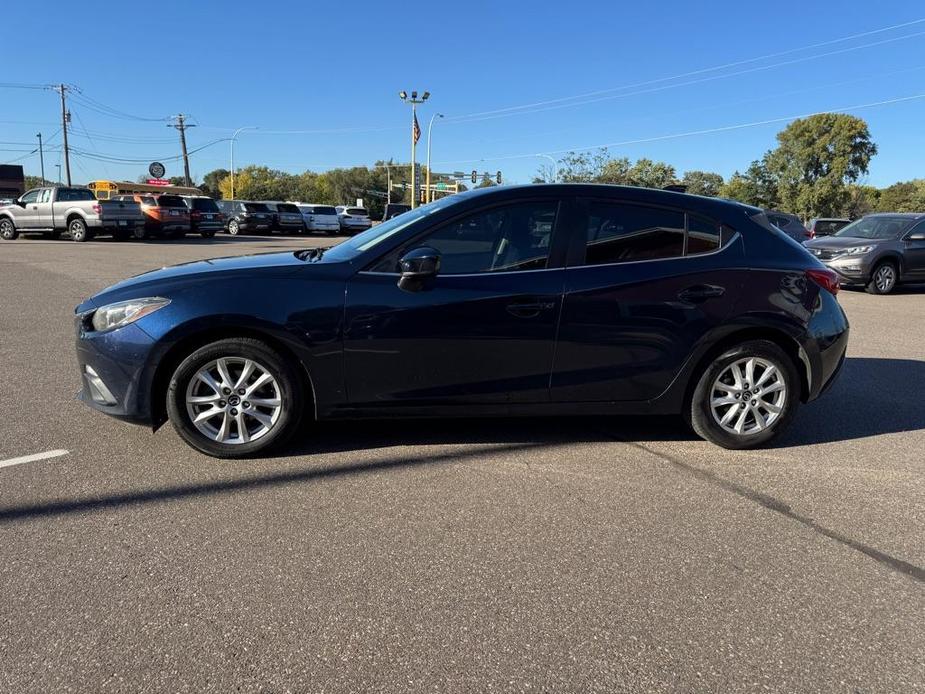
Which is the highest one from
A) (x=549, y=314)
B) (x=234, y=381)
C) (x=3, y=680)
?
(x=549, y=314)

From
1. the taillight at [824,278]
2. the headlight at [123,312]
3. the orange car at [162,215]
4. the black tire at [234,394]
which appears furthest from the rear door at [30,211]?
the taillight at [824,278]

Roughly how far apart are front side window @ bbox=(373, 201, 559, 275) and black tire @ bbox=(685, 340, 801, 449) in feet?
4.39

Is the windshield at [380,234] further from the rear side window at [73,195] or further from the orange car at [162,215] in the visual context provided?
the orange car at [162,215]

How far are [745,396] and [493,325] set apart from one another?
175 cm

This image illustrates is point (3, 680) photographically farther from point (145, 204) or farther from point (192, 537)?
point (145, 204)

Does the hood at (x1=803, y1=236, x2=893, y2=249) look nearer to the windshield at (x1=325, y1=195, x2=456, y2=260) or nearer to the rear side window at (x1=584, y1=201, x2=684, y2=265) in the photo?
the rear side window at (x1=584, y1=201, x2=684, y2=265)

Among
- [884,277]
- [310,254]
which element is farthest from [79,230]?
[884,277]

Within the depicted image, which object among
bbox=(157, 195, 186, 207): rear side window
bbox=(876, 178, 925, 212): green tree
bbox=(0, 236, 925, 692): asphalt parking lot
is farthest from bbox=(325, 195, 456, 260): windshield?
bbox=(876, 178, 925, 212): green tree

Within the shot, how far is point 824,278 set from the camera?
451 cm

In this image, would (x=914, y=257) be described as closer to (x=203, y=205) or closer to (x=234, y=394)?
(x=234, y=394)

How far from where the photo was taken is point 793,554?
123 inches

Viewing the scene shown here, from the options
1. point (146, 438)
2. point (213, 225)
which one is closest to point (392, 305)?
point (146, 438)

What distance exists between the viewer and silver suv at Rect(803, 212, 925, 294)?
13539 mm

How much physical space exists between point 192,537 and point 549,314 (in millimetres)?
2265
